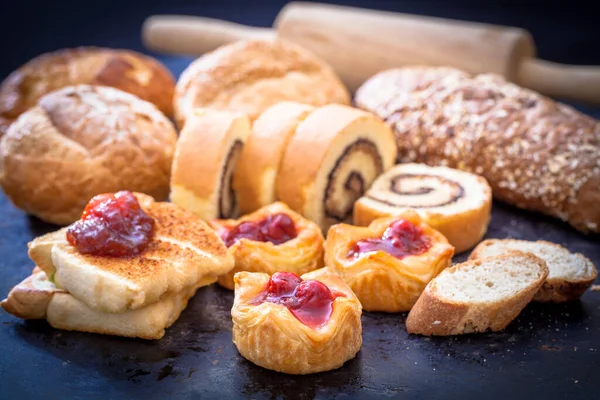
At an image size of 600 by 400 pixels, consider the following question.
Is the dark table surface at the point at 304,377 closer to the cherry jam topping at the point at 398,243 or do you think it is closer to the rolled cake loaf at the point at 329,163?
the cherry jam topping at the point at 398,243

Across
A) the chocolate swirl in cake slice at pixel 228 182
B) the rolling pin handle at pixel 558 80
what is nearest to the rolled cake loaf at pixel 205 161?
the chocolate swirl in cake slice at pixel 228 182

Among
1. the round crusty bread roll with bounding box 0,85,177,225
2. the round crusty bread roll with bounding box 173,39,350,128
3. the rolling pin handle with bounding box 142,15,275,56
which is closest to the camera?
the round crusty bread roll with bounding box 0,85,177,225

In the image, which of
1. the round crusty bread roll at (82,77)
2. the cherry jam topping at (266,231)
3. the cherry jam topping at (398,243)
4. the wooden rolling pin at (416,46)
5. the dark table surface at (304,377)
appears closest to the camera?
the dark table surface at (304,377)

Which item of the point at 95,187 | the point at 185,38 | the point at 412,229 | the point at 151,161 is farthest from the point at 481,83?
the point at 185,38

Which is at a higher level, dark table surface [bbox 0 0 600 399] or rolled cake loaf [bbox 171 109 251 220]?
rolled cake loaf [bbox 171 109 251 220]

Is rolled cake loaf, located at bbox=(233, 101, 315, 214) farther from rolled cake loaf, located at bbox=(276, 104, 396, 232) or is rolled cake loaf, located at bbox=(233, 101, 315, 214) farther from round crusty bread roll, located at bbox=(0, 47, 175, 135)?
round crusty bread roll, located at bbox=(0, 47, 175, 135)

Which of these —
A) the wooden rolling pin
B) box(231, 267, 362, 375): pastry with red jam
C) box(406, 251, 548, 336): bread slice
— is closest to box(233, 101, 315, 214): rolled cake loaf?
box(231, 267, 362, 375): pastry with red jam
